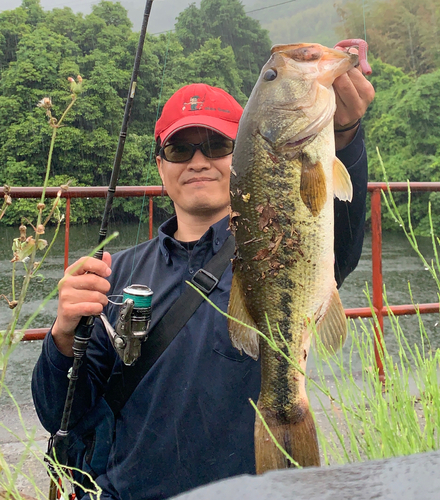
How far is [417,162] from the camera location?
109 feet

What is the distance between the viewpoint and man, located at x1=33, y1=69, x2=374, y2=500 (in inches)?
70.7

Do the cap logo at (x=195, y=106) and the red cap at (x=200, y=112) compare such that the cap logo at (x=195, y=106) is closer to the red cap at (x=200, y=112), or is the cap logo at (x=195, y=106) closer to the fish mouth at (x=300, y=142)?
the red cap at (x=200, y=112)

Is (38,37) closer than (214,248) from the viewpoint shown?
No

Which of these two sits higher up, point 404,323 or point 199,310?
point 199,310

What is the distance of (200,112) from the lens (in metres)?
2.30

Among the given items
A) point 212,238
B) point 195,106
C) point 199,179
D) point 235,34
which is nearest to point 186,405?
point 212,238

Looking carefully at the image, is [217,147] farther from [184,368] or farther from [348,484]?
[348,484]

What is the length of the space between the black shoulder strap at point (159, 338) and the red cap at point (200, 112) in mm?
675

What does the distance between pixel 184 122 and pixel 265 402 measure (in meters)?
1.35

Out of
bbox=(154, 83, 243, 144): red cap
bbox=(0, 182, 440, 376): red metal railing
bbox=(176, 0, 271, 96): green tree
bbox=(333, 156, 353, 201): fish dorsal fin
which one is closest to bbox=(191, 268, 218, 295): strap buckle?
bbox=(154, 83, 243, 144): red cap

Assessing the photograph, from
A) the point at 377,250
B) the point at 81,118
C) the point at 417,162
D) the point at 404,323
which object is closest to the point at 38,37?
the point at 81,118

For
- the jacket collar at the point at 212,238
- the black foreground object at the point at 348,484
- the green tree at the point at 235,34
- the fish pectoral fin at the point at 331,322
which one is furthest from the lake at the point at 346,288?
the green tree at the point at 235,34

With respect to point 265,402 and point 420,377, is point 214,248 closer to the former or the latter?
point 265,402

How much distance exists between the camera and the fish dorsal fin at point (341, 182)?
1.43m
